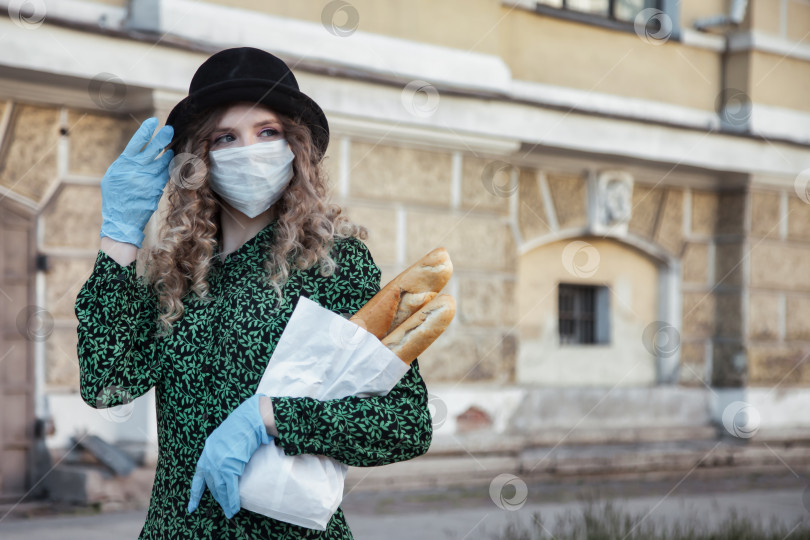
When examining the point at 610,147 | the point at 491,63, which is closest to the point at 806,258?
the point at 610,147

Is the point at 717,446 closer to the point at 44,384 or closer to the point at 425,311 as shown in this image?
the point at 44,384

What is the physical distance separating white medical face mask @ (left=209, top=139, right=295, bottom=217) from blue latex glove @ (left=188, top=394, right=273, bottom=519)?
20.0 inches

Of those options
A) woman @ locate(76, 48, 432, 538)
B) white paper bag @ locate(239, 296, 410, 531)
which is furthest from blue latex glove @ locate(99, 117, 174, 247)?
white paper bag @ locate(239, 296, 410, 531)

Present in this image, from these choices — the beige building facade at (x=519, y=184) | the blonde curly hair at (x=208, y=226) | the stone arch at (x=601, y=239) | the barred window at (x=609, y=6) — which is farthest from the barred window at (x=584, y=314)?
the blonde curly hair at (x=208, y=226)

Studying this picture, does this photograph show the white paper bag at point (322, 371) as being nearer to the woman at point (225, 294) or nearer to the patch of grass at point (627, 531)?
the woman at point (225, 294)

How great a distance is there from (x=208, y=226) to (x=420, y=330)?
59 centimetres

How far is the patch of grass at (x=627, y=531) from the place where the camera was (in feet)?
17.0

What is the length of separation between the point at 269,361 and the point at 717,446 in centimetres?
851

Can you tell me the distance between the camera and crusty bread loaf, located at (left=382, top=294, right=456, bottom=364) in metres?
2.13

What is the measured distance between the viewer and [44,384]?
22.2 ft

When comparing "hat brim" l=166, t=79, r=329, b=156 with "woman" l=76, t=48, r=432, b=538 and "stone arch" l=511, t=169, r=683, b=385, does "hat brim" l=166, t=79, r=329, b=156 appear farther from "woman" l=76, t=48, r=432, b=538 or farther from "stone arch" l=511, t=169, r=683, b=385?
"stone arch" l=511, t=169, r=683, b=385

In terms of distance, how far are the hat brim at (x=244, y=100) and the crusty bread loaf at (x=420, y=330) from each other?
579mm

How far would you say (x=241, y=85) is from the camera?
7.58 ft

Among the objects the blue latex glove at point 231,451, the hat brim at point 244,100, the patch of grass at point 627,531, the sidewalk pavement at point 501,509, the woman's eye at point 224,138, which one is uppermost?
the hat brim at point 244,100
